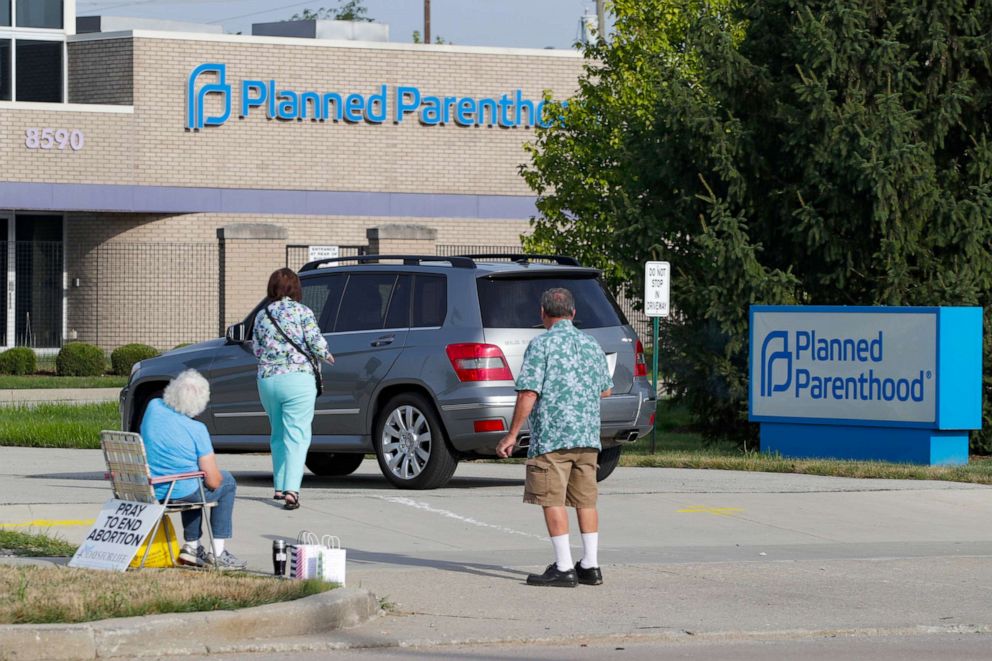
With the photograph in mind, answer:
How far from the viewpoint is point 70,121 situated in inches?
1464

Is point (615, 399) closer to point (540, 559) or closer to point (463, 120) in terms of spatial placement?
point (540, 559)

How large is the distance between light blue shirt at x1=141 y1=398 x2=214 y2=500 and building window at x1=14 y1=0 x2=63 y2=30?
31223 millimetres

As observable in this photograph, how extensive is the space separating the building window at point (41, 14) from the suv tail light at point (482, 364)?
27.9 meters

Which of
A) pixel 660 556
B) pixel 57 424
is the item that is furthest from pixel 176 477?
pixel 57 424

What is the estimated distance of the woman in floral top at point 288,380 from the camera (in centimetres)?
1200

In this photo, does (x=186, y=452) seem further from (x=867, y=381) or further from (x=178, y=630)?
(x=867, y=381)

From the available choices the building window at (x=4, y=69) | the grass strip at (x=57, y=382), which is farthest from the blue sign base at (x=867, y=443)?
the building window at (x=4, y=69)

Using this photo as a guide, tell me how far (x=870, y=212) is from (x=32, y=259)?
76.9ft

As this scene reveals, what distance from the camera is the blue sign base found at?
17.0m

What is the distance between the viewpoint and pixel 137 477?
30.2 ft

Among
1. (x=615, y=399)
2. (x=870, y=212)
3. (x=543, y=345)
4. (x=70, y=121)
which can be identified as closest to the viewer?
(x=543, y=345)

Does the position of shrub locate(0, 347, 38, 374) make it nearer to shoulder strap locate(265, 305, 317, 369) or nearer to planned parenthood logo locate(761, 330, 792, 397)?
planned parenthood logo locate(761, 330, 792, 397)

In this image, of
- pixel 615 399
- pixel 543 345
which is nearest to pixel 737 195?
pixel 615 399

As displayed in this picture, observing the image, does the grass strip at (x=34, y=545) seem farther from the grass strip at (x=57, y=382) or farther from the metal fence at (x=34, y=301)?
the metal fence at (x=34, y=301)
